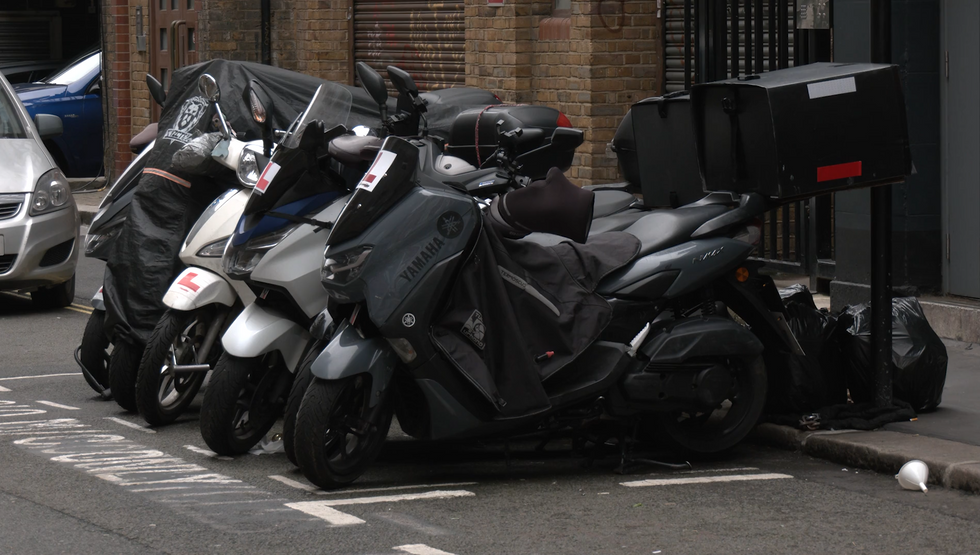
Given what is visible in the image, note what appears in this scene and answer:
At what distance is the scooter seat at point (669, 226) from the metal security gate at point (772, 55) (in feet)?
10.1

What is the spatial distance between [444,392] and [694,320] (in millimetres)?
1192

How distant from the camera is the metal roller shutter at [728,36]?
33.9 ft

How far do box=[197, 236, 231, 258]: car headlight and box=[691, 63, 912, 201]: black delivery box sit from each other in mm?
2371

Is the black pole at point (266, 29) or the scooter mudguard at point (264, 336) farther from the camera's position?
the black pole at point (266, 29)

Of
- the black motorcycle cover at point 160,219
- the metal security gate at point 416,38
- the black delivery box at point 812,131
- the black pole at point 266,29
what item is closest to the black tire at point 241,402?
the black motorcycle cover at point 160,219

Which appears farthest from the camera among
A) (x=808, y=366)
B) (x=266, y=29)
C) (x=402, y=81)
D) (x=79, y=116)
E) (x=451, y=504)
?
(x=79, y=116)

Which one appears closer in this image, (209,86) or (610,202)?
(610,202)

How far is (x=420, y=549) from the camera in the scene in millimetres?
4973

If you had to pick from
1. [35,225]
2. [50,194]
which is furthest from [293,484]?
[50,194]

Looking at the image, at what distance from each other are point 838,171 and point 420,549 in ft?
8.33

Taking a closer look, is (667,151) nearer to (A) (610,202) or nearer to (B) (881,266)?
(A) (610,202)

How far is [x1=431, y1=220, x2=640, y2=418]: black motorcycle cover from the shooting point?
5.73 metres

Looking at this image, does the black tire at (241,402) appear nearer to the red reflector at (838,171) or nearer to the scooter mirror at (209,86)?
the scooter mirror at (209,86)

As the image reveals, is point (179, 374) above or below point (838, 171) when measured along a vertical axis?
below
